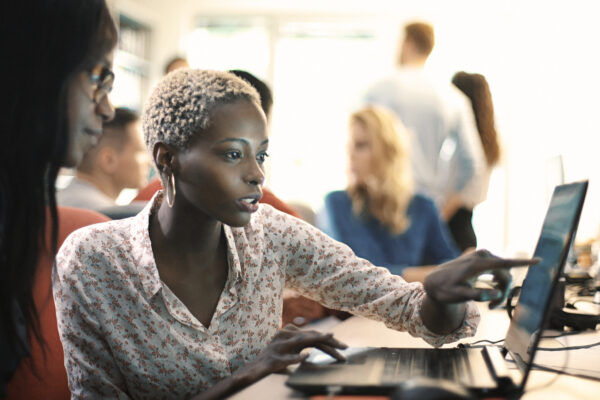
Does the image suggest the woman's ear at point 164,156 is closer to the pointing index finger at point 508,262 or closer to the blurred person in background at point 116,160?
the pointing index finger at point 508,262

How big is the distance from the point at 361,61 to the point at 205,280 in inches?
202

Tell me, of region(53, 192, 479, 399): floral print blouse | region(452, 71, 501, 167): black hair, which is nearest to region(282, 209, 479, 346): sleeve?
region(53, 192, 479, 399): floral print blouse

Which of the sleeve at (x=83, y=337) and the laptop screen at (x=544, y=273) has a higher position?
the laptop screen at (x=544, y=273)

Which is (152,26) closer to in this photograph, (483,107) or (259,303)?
(483,107)

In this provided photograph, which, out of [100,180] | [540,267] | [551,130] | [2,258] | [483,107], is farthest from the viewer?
[551,130]

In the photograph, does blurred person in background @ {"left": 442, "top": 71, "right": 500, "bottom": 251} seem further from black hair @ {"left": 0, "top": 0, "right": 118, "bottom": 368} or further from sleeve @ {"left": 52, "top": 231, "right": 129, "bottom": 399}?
black hair @ {"left": 0, "top": 0, "right": 118, "bottom": 368}

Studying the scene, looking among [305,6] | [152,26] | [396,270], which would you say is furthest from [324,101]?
[396,270]

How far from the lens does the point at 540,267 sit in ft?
3.47

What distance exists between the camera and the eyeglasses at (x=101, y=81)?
0.91 m

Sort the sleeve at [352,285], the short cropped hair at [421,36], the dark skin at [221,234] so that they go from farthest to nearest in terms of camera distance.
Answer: the short cropped hair at [421,36]
the sleeve at [352,285]
the dark skin at [221,234]

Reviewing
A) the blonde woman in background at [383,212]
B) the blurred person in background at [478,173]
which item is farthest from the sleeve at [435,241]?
the blurred person in background at [478,173]

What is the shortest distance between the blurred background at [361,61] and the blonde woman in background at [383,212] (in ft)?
9.60

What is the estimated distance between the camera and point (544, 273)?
1016 millimetres

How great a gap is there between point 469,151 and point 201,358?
233 centimetres
